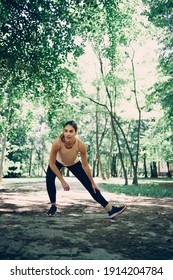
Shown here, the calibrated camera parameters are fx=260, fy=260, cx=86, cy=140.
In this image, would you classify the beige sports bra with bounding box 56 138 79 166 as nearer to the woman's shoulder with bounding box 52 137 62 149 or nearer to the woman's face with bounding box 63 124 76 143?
the woman's shoulder with bounding box 52 137 62 149

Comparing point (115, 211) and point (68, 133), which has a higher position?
point (68, 133)

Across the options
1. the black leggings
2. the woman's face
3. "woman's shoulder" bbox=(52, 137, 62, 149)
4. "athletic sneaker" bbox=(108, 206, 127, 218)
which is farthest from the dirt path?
the woman's face

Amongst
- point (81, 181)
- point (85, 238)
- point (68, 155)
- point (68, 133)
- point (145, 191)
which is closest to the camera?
point (85, 238)

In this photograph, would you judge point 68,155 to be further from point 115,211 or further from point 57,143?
point 115,211

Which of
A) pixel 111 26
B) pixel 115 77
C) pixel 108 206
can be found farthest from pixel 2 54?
pixel 115 77

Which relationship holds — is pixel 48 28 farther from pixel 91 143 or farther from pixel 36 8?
pixel 91 143

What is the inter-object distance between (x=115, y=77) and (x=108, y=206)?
16217mm

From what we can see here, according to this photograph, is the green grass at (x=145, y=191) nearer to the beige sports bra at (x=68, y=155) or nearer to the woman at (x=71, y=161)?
the woman at (x=71, y=161)

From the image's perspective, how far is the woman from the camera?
517 centimetres

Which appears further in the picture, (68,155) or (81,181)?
(81,181)

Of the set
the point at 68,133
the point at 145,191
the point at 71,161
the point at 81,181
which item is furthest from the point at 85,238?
the point at 145,191

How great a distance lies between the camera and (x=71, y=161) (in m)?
5.47

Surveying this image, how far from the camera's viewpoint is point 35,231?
4125 mm
